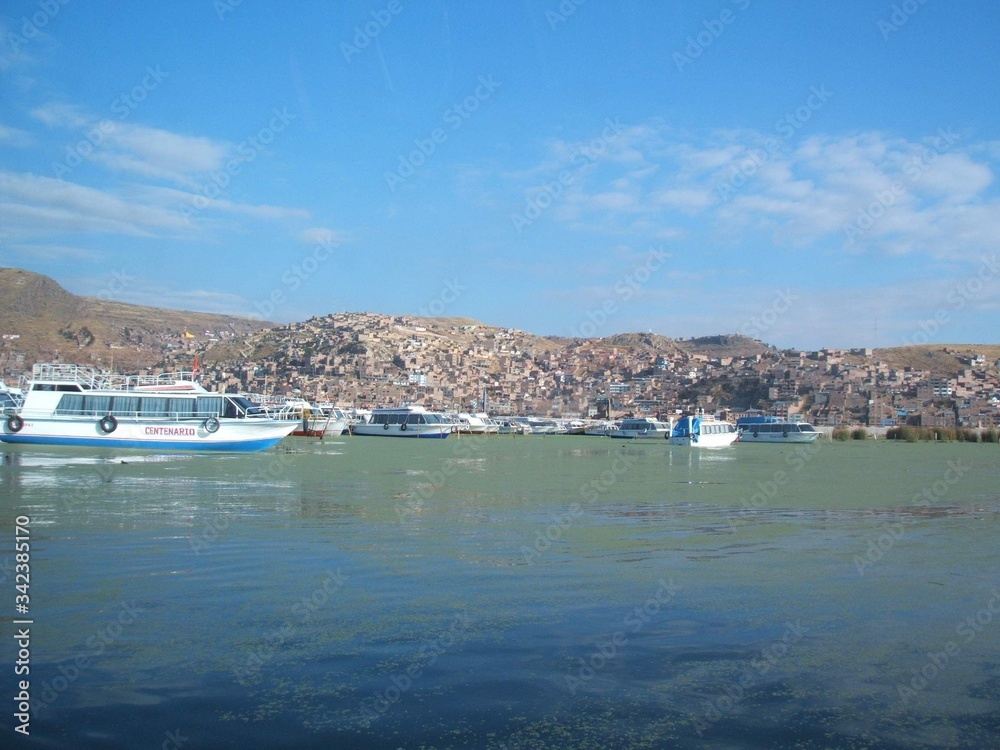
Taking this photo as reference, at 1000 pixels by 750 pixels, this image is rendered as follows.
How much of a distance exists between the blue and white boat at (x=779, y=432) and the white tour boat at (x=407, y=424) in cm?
2950

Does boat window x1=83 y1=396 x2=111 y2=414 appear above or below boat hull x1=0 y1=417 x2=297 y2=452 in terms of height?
above

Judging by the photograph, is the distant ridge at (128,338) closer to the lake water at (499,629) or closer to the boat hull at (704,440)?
the boat hull at (704,440)

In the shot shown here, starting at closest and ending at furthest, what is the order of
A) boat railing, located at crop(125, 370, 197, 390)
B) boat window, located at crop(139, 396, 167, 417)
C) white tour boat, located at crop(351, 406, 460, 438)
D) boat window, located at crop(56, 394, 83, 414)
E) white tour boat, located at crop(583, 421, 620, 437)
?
boat window, located at crop(56, 394, 83, 414), boat window, located at crop(139, 396, 167, 417), boat railing, located at crop(125, 370, 197, 390), white tour boat, located at crop(351, 406, 460, 438), white tour boat, located at crop(583, 421, 620, 437)

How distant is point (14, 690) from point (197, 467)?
85.6 ft

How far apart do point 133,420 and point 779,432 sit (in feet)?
205

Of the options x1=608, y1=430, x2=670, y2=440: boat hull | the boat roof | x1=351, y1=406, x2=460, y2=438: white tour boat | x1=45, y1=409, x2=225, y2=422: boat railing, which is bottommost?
x1=608, y1=430, x2=670, y2=440: boat hull

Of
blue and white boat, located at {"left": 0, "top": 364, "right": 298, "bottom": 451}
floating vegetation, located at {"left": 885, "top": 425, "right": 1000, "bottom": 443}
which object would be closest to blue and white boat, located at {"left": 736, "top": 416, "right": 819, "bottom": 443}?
floating vegetation, located at {"left": 885, "top": 425, "right": 1000, "bottom": 443}

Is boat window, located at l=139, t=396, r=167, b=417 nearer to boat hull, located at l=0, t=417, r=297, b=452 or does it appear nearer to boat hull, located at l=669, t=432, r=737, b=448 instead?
boat hull, located at l=0, t=417, r=297, b=452

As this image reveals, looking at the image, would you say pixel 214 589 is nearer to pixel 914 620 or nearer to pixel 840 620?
pixel 840 620

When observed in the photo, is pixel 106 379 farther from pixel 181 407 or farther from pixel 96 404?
pixel 181 407

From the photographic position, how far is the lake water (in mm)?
5918

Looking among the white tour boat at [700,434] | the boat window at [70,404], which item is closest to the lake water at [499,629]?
the boat window at [70,404]

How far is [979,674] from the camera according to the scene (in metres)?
7.20

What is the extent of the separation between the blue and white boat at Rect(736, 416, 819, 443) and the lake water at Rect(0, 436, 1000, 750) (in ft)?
225
